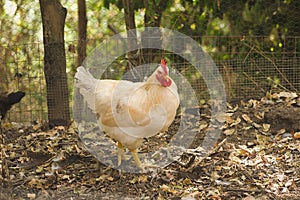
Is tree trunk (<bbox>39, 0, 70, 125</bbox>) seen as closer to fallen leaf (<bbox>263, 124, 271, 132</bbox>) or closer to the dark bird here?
the dark bird

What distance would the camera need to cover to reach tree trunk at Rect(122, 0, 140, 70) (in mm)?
6215

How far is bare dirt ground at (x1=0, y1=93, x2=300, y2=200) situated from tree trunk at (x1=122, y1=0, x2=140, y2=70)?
1.11 metres

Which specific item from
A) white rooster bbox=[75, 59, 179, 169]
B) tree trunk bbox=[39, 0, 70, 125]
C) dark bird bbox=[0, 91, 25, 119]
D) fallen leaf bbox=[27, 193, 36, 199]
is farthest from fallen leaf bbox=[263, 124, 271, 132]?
dark bird bbox=[0, 91, 25, 119]

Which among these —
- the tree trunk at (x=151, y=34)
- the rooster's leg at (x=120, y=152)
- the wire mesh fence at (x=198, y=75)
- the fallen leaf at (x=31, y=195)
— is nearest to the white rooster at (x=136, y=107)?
the rooster's leg at (x=120, y=152)

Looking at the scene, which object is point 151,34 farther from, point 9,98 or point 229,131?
point 9,98

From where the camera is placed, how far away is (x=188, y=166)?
4410mm

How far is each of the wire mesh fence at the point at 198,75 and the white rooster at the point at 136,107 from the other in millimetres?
1937

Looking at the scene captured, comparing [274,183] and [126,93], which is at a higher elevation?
[126,93]

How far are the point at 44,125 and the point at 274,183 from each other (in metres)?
3.05

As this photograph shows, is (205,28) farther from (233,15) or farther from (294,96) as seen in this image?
(294,96)

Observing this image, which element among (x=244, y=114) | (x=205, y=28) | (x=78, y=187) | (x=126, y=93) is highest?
(x=205, y=28)

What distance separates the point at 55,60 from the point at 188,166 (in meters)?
2.37

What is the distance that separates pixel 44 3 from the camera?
227 inches

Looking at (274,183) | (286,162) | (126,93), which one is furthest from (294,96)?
(126,93)
